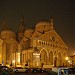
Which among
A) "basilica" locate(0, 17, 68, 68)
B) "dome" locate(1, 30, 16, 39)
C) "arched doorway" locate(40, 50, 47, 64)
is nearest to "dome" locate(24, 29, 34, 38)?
"basilica" locate(0, 17, 68, 68)

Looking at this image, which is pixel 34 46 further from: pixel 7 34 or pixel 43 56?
pixel 7 34

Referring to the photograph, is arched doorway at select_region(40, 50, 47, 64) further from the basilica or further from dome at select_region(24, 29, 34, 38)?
dome at select_region(24, 29, 34, 38)

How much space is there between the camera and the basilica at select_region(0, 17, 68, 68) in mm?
54894

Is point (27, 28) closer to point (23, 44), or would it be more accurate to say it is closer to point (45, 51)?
point (23, 44)

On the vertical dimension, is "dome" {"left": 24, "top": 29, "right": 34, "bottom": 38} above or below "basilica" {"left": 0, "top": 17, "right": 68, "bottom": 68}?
above

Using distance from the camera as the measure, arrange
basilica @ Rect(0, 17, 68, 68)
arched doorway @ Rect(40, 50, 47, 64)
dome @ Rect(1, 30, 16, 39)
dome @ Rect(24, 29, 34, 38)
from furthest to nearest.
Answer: dome @ Rect(1, 30, 16, 39) < dome @ Rect(24, 29, 34, 38) < basilica @ Rect(0, 17, 68, 68) < arched doorway @ Rect(40, 50, 47, 64)

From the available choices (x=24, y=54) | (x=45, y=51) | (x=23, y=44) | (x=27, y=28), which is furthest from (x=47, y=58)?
(x=27, y=28)

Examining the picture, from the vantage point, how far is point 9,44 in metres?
64.3

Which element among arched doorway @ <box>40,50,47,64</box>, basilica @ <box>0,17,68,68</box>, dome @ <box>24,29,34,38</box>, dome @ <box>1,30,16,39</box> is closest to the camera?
arched doorway @ <box>40,50,47,64</box>

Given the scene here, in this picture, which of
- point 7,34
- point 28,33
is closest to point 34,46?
point 28,33

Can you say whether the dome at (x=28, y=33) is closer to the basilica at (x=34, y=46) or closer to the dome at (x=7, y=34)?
the basilica at (x=34, y=46)

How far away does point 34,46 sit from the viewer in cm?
5378

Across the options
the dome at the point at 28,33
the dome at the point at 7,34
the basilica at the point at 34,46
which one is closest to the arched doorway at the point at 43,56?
the basilica at the point at 34,46

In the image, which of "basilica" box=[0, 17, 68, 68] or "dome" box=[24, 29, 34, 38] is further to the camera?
"dome" box=[24, 29, 34, 38]
